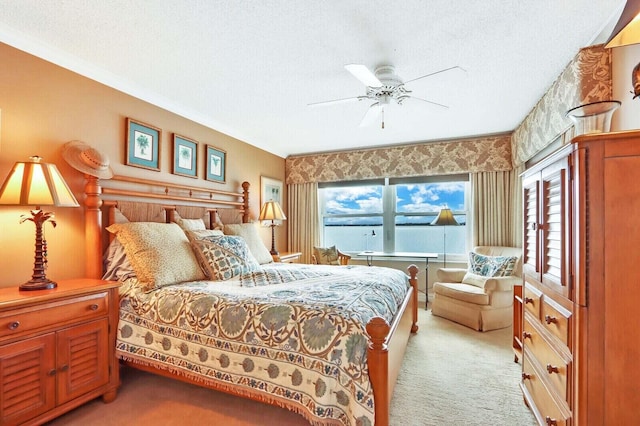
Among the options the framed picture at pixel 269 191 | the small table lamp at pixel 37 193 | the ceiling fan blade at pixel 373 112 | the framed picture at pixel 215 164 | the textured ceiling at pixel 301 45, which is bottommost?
the small table lamp at pixel 37 193

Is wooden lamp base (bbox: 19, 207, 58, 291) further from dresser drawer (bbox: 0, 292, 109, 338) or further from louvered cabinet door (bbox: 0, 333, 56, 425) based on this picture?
louvered cabinet door (bbox: 0, 333, 56, 425)

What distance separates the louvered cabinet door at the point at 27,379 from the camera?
1685mm

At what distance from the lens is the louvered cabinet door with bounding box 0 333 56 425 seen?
5.53 feet

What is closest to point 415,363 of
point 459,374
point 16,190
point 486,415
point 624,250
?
point 459,374

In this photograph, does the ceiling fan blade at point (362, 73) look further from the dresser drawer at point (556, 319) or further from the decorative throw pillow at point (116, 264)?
the decorative throw pillow at point (116, 264)

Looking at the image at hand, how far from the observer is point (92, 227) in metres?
2.51

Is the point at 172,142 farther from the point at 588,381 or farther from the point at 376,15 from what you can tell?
the point at 588,381

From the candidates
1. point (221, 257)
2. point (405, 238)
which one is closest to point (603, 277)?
point (221, 257)

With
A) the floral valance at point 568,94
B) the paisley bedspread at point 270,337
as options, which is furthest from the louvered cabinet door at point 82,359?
the floral valance at point 568,94

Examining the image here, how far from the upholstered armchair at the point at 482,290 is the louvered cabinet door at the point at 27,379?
12.5ft

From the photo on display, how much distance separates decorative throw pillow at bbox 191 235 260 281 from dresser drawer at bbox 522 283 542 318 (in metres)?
2.21

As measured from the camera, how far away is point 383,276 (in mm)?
2863

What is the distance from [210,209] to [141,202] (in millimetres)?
913

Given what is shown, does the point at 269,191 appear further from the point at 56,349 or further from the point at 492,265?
the point at 56,349
